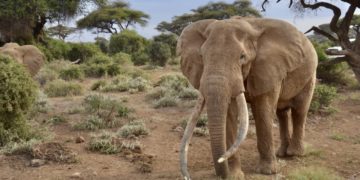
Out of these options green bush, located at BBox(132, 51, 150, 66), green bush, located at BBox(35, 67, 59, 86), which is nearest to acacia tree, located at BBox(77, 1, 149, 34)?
green bush, located at BBox(132, 51, 150, 66)

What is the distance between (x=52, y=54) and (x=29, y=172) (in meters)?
21.3

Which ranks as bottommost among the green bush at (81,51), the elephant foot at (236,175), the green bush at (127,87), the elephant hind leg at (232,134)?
the green bush at (81,51)

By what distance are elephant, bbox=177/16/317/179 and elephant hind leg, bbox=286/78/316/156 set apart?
52 cm

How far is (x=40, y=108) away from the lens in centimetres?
1019

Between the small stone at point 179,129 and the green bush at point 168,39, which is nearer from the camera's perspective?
the small stone at point 179,129

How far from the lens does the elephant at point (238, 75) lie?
16.1 ft

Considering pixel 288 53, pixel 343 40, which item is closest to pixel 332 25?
pixel 343 40

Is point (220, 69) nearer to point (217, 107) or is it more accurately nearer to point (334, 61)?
point (217, 107)

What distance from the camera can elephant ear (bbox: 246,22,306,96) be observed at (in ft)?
17.8

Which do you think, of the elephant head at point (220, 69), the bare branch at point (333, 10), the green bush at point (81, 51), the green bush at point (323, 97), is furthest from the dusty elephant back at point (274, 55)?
the green bush at point (81, 51)

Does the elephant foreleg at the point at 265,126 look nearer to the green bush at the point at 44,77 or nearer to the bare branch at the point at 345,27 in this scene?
the bare branch at the point at 345,27

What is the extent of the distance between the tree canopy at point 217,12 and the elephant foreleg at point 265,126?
27.7 m

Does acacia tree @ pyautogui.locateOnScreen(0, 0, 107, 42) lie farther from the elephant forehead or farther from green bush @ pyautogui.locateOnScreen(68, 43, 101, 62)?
the elephant forehead

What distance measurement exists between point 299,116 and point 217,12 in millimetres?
27021
